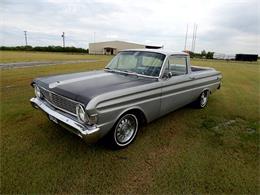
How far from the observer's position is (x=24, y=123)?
159 inches

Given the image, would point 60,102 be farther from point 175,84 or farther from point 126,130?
point 175,84

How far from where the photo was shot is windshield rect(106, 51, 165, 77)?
12.1ft

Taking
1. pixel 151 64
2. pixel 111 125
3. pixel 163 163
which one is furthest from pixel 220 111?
pixel 111 125

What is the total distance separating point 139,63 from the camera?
3.95m

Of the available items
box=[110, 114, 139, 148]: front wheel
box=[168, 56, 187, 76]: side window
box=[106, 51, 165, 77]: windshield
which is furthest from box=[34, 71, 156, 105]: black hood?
box=[168, 56, 187, 76]: side window

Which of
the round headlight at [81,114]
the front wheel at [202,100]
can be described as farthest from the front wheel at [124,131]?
the front wheel at [202,100]

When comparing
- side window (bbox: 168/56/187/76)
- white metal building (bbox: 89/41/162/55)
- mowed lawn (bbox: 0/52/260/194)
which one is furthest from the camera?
white metal building (bbox: 89/41/162/55)

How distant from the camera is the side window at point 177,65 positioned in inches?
155

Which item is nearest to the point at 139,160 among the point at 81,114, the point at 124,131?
the point at 124,131

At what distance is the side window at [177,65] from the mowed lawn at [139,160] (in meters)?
1.27

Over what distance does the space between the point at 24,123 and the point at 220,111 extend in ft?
17.5

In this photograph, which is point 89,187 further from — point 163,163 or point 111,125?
point 163,163

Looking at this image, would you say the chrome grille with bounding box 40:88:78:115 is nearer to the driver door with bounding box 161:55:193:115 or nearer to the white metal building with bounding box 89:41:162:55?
the driver door with bounding box 161:55:193:115

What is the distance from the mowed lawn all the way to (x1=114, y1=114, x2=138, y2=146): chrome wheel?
0.16 metres
